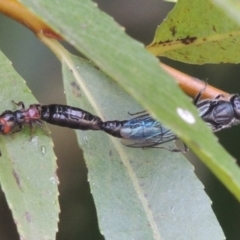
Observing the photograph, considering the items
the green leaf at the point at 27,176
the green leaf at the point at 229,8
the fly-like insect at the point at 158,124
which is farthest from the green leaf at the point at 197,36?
the green leaf at the point at 229,8

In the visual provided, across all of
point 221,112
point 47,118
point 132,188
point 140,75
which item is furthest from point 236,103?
point 140,75

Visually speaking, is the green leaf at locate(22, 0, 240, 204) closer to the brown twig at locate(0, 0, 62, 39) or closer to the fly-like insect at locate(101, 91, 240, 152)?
the brown twig at locate(0, 0, 62, 39)

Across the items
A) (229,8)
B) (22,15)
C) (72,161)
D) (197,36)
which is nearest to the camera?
(229,8)

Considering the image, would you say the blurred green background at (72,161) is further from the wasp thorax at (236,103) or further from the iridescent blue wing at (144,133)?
the iridescent blue wing at (144,133)

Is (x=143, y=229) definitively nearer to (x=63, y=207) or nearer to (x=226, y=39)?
(x=226, y=39)

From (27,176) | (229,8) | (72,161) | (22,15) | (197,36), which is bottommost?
(229,8)

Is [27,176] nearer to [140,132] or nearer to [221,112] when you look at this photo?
[140,132]
